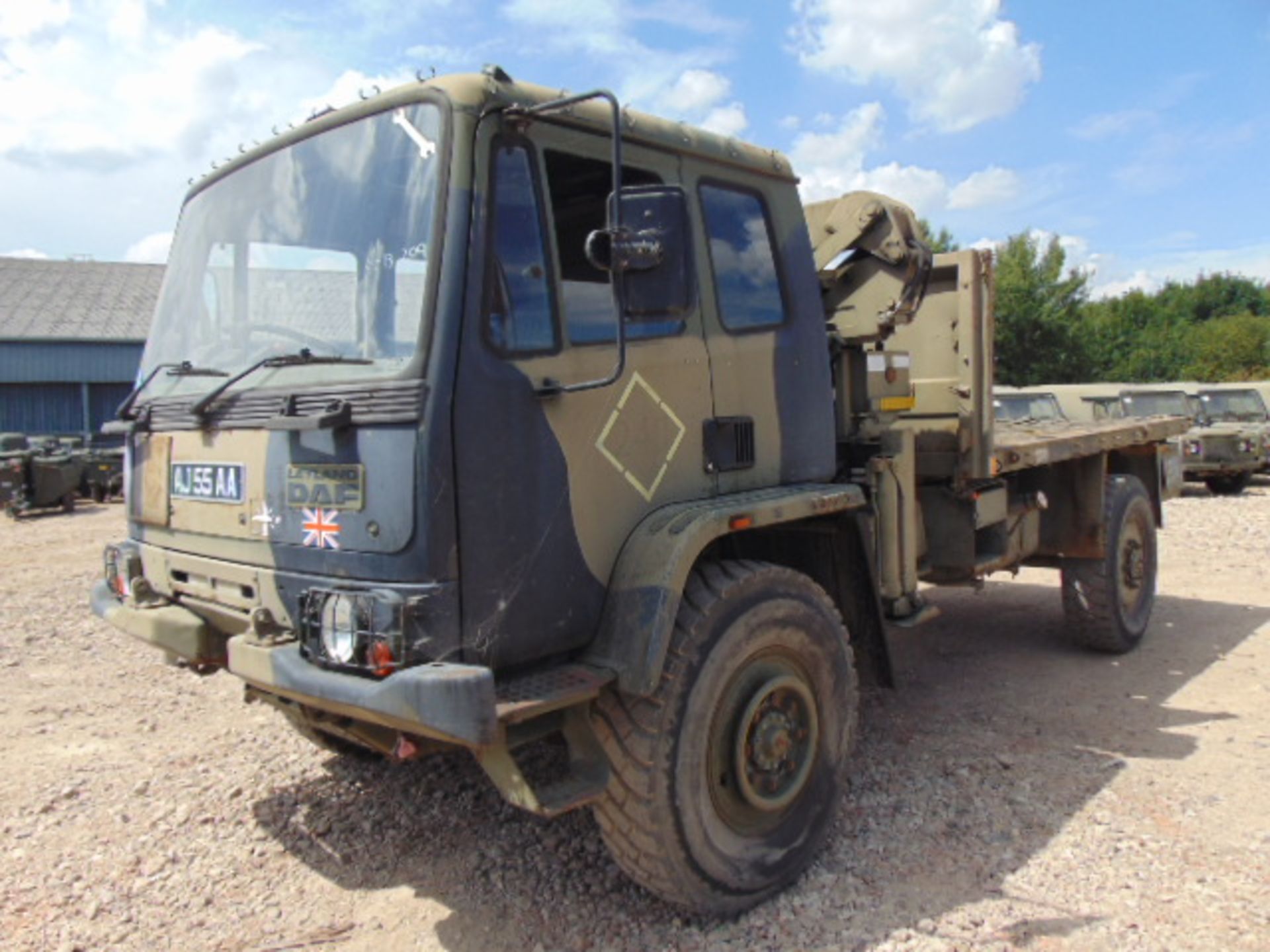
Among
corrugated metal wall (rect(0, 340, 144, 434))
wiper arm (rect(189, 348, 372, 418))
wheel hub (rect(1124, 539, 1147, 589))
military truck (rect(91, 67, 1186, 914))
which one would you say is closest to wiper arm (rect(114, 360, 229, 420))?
military truck (rect(91, 67, 1186, 914))

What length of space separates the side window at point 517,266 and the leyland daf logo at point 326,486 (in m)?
0.55

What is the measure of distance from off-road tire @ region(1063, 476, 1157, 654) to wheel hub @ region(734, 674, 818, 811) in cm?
343

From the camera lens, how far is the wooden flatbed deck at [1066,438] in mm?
5320

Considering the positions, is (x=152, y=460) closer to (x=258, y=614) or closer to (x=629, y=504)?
(x=258, y=614)

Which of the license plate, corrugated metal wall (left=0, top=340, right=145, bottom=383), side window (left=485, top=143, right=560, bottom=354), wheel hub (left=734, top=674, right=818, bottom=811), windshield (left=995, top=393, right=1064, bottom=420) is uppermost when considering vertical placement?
corrugated metal wall (left=0, top=340, right=145, bottom=383)

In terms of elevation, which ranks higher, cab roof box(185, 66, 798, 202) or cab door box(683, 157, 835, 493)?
cab roof box(185, 66, 798, 202)

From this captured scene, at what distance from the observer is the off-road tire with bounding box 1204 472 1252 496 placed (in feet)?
52.1

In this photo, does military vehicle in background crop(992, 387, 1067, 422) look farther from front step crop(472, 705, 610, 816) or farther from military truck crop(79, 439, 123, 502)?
military truck crop(79, 439, 123, 502)

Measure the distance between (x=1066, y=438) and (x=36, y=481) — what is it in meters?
16.3

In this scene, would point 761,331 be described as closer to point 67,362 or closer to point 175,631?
point 175,631

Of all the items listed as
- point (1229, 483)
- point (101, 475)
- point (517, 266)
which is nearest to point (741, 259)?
point (517, 266)

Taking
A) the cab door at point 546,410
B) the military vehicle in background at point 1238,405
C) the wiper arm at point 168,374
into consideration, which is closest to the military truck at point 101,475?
the wiper arm at point 168,374

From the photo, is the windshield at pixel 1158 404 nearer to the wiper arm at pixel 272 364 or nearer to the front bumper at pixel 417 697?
the wiper arm at pixel 272 364

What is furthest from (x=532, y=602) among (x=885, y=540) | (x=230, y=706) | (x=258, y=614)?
(x=230, y=706)
